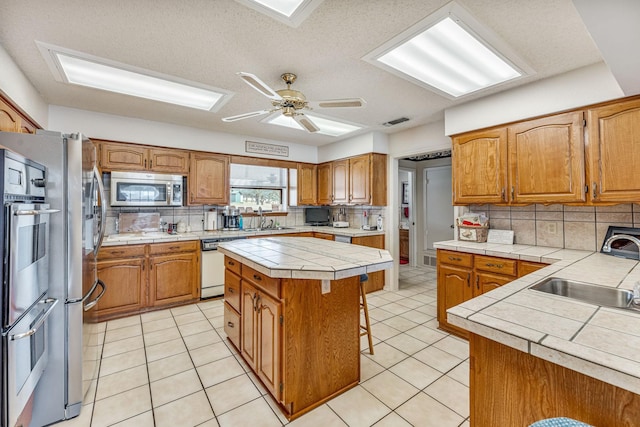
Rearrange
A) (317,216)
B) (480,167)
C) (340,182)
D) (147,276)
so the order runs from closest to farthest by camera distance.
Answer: (480,167) < (147,276) < (340,182) < (317,216)

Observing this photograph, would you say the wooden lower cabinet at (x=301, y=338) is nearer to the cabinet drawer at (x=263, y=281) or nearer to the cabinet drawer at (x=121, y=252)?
the cabinet drawer at (x=263, y=281)

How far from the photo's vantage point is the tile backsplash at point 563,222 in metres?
2.38

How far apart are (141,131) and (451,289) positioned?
4262 mm

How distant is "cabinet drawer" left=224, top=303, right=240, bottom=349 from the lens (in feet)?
7.81

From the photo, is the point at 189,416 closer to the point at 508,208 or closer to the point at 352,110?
the point at 352,110

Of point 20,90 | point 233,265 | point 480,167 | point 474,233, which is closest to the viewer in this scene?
point 20,90

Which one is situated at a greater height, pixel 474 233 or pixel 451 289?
pixel 474 233

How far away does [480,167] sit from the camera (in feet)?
9.51

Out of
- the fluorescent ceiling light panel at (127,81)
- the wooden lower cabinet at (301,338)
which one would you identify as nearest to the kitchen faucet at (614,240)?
the wooden lower cabinet at (301,338)

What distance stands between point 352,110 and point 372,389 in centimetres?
285

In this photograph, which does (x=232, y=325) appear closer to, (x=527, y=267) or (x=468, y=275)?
(x=468, y=275)

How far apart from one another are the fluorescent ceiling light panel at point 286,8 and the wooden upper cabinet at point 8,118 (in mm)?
1951

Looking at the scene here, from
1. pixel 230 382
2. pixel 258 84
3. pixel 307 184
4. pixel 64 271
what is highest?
pixel 258 84

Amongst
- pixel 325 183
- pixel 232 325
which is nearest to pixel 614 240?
pixel 232 325
